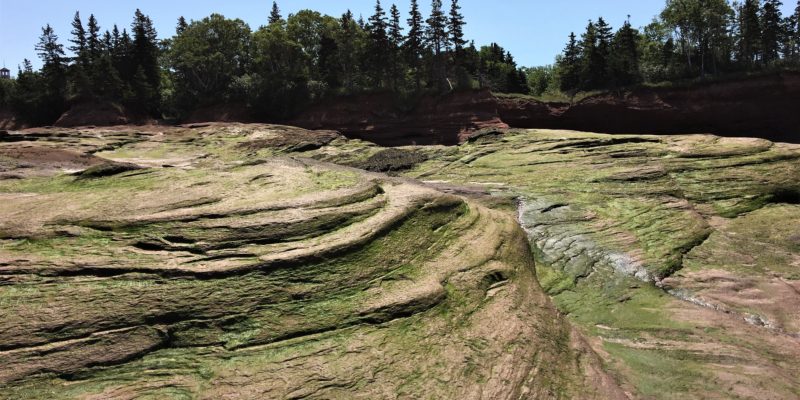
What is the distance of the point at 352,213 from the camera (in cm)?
1005

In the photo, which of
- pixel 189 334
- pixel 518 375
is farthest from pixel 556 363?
pixel 189 334

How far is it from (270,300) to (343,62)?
4440cm

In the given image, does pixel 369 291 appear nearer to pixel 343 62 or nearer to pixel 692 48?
pixel 343 62

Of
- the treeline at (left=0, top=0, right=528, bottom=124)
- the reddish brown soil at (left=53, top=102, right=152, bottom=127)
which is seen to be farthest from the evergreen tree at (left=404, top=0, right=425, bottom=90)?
the reddish brown soil at (left=53, top=102, right=152, bottom=127)

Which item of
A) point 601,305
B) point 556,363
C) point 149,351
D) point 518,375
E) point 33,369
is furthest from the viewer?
point 601,305

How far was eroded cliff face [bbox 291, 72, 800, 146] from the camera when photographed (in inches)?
1453

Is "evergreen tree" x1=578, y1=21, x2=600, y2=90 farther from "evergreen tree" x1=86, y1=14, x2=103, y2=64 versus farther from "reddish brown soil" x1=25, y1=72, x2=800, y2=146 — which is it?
"evergreen tree" x1=86, y1=14, x2=103, y2=64

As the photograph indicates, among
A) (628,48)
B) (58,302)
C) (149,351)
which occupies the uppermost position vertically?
(628,48)

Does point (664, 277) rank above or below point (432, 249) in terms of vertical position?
below

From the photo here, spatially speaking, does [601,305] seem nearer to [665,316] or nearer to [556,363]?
[665,316]

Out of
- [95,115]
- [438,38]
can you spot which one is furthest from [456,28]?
[95,115]

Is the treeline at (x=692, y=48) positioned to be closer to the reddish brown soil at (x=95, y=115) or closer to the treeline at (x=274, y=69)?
the treeline at (x=274, y=69)

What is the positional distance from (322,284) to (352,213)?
210 cm

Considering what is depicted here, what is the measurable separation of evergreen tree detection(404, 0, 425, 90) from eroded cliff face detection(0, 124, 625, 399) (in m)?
38.8
